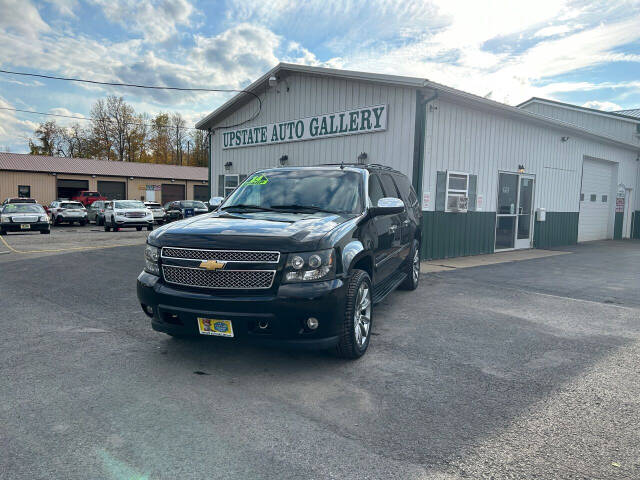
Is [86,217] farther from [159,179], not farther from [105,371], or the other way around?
[105,371]

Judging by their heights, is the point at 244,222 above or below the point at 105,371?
above

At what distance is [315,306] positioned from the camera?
3834mm

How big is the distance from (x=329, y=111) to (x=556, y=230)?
30.6 feet

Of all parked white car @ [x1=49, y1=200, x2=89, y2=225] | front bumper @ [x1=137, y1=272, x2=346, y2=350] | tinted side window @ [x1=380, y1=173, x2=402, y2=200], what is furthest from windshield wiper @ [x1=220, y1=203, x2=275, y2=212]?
parked white car @ [x1=49, y1=200, x2=89, y2=225]

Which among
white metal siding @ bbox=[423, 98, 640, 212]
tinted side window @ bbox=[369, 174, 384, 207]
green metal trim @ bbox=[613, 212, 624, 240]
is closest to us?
tinted side window @ bbox=[369, 174, 384, 207]

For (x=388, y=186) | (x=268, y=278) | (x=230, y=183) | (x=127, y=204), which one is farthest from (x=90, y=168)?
(x=268, y=278)

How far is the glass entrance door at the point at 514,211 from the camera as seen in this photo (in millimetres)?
13867

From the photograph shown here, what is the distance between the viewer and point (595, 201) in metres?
19.0

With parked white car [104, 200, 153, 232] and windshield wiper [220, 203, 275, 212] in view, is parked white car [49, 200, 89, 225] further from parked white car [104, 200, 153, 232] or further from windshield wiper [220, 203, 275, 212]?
windshield wiper [220, 203, 275, 212]

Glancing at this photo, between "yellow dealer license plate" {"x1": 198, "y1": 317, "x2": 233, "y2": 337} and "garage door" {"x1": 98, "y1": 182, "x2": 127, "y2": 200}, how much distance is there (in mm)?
42743

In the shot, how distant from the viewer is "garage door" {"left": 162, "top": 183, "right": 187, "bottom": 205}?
1800 inches

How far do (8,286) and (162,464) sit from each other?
22.7 feet

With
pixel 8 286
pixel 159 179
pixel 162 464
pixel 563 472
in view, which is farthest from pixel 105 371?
pixel 159 179

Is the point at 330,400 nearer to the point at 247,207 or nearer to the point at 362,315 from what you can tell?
the point at 362,315
